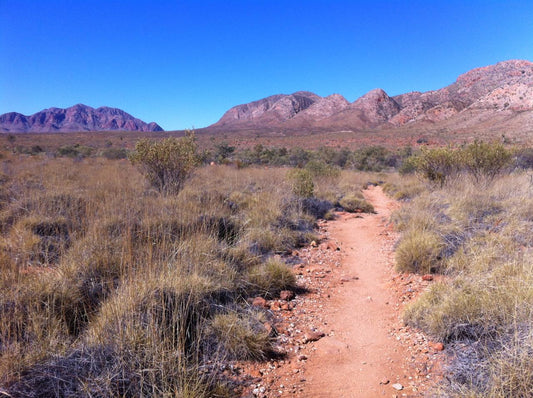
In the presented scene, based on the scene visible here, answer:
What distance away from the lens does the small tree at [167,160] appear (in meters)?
7.43

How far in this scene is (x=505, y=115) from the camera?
44.5 m

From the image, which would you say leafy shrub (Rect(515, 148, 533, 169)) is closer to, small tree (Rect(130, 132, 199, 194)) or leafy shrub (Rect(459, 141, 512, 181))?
leafy shrub (Rect(459, 141, 512, 181))

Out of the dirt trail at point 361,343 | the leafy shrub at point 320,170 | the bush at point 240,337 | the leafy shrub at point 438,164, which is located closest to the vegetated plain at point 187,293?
the bush at point 240,337

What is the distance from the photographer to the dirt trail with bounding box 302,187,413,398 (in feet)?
7.48

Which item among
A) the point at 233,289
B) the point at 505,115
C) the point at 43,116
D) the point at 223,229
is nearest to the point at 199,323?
the point at 233,289

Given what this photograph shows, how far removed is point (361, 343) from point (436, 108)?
75059 millimetres

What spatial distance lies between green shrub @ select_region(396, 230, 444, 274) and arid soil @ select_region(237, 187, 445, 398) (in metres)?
0.19

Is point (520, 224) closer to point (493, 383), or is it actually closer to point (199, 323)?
point (493, 383)

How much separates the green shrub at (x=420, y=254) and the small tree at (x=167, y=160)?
17.7 feet

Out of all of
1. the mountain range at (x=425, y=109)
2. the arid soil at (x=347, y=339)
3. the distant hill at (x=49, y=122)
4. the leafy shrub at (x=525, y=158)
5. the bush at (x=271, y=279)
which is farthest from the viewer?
the distant hill at (x=49, y=122)

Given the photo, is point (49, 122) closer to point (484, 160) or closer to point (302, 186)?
point (302, 186)

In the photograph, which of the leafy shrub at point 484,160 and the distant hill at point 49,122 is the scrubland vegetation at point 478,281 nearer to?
the leafy shrub at point 484,160

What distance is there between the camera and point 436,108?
211 feet

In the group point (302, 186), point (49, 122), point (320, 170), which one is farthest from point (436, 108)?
point (49, 122)
